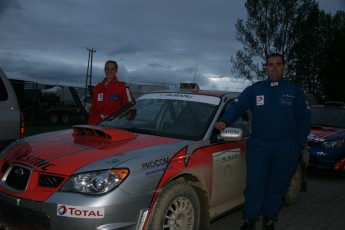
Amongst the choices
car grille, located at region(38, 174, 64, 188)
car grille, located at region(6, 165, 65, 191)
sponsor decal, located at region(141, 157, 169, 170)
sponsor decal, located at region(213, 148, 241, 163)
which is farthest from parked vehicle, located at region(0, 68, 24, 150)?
sponsor decal, located at region(213, 148, 241, 163)

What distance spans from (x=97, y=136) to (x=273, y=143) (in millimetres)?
1832

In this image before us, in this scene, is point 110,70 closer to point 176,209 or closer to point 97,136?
point 97,136

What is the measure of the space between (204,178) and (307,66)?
3282 centimetres

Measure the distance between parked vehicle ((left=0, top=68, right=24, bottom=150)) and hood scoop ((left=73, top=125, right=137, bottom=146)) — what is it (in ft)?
5.12

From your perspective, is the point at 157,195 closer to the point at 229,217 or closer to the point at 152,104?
the point at 152,104

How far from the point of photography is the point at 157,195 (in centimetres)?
349

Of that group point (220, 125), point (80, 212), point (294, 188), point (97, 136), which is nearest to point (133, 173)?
point (80, 212)

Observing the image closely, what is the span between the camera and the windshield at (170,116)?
443 cm

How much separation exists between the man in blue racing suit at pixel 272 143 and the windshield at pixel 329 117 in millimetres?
5055

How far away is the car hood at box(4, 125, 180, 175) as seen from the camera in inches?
133

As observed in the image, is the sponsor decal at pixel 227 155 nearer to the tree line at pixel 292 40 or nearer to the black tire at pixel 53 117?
the black tire at pixel 53 117

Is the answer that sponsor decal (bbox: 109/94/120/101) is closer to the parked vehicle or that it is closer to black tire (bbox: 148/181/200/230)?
the parked vehicle

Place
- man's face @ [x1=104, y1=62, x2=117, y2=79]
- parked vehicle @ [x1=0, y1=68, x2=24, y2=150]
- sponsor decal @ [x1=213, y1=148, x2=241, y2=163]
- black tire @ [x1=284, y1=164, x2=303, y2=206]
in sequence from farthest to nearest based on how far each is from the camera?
1. man's face @ [x1=104, y1=62, x2=117, y2=79]
2. black tire @ [x1=284, y1=164, x2=303, y2=206]
3. parked vehicle @ [x1=0, y1=68, x2=24, y2=150]
4. sponsor decal @ [x1=213, y1=148, x2=241, y2=163]

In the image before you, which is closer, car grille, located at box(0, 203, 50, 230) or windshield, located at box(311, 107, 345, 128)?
car grille, located at box(0, 203, 50, 230)
